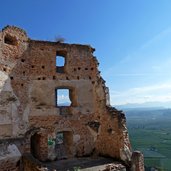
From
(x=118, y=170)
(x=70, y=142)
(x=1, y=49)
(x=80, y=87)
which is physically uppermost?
(x=1, y=49)

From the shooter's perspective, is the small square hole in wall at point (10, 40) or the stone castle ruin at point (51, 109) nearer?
the stone castle ruin at point (51, 109)

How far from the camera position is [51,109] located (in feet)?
45.5

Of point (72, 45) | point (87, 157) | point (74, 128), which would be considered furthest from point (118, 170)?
point (72, 45)

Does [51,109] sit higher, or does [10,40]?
[10,40]

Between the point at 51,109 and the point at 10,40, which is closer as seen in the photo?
the point at 10,40

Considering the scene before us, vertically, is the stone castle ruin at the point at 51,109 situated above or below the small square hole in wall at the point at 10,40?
below

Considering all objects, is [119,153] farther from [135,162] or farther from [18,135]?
[18,135]

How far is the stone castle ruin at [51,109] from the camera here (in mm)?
12555

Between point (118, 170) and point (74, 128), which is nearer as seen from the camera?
point (118, 170)

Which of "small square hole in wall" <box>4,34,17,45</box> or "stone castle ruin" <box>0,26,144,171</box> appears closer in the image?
"stone castle ruin" <box>0,26,144,171</box>

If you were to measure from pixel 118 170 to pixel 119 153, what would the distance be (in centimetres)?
104

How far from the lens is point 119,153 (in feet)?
44.2

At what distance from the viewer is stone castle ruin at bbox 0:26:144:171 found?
1255 centimetres

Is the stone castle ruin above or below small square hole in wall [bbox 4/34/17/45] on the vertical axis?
below
